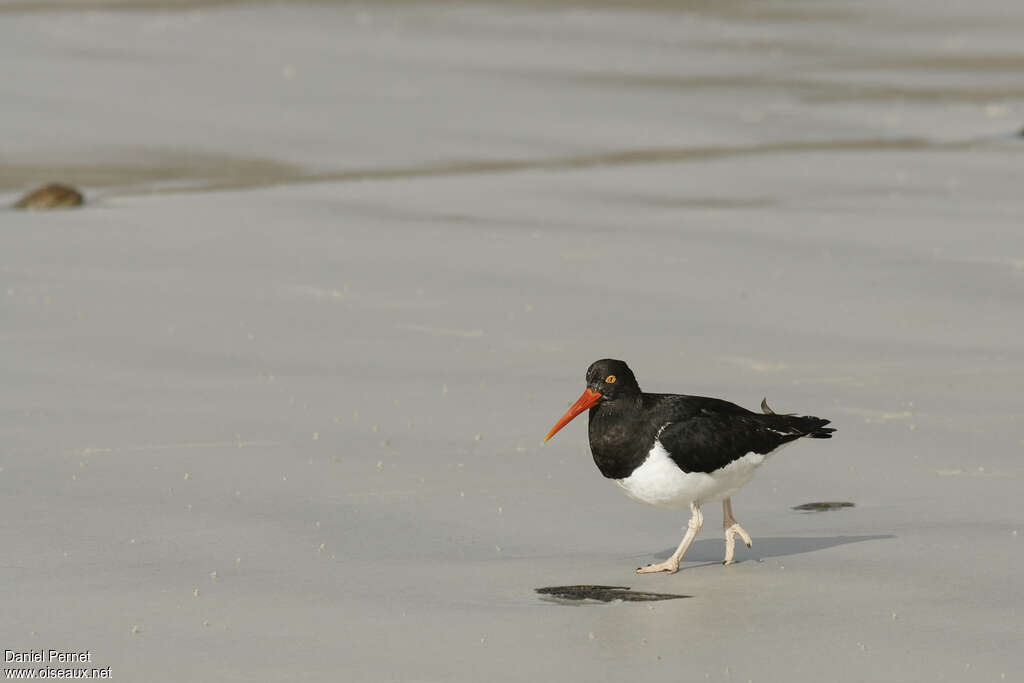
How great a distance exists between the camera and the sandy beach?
243 inches

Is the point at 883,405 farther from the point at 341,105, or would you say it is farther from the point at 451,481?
the point at 341,105

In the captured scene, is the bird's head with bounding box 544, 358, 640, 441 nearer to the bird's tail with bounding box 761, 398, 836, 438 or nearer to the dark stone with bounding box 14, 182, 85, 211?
the bird's tail with bounding box 761, 398, 836, 438

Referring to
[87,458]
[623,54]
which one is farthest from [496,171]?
[87,458]

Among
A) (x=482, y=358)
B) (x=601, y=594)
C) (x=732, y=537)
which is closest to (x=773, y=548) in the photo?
(x=732, y=537)

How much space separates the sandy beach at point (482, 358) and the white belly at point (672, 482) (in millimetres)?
333

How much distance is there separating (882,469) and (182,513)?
3522mm

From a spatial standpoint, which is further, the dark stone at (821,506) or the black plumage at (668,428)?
the dark stone at (821,506)

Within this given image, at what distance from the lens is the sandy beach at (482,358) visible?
6160mm

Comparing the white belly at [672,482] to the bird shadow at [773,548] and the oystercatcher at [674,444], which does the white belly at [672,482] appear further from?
the bird shadow at [773,548]

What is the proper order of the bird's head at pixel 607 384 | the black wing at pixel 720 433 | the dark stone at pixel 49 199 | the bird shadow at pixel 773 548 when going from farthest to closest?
the dark stone at pixel 49 199, the bird shadow at pixel 773 548, the bird's head at pixel 607 384, the black wing at pixel 720 433

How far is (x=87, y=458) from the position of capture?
8.45 m

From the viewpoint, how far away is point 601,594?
6500 millimetres

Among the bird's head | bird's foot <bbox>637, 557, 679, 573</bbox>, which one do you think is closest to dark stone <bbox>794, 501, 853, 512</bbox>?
bird's foot <bbox>637, 557, 679, 573</bbox>

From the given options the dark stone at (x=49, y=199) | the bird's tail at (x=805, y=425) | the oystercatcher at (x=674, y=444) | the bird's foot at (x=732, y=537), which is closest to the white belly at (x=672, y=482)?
the oystercatcher at (x=674, y=444)
